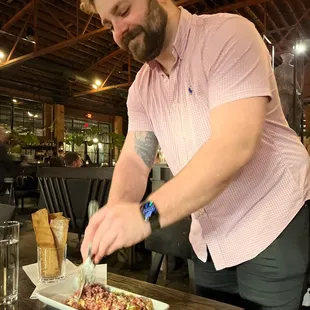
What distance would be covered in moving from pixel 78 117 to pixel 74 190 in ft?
31.6

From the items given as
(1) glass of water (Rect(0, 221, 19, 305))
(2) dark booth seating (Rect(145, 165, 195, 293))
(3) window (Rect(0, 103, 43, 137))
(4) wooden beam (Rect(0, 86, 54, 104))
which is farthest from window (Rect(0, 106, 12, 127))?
(1) glass of water (Rect(0, 221, 19, 305))

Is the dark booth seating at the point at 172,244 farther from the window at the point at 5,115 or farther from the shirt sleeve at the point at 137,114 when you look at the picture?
the window at the point at 5,115

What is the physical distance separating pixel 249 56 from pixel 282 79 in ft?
9.72

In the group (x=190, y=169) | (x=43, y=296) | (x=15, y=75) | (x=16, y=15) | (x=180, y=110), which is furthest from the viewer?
(x=15, y=75)

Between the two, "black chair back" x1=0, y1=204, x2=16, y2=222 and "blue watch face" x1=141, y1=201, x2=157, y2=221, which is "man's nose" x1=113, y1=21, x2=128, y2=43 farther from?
"black chair back" x1=0, y1=204, x2=16, y2=222

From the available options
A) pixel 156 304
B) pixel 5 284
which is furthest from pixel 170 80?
pixel 5 284

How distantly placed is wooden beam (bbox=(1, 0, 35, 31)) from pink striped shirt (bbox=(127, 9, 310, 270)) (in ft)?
21.7

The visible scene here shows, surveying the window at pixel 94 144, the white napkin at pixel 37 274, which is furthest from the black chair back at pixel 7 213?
the window at pixel 94 144

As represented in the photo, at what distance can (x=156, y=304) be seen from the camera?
2.68 ft

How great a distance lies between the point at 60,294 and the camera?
0.90m

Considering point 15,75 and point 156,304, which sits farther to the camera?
point 15,75

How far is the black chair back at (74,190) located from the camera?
3.43 meters

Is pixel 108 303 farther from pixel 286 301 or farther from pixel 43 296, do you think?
pixel 286 301

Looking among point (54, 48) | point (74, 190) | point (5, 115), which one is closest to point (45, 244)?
point (74, 190)
